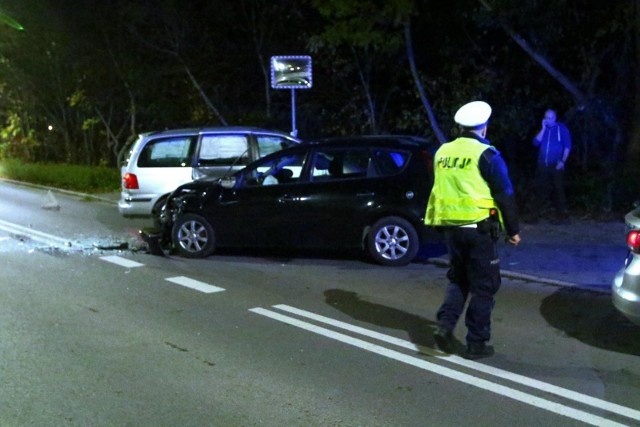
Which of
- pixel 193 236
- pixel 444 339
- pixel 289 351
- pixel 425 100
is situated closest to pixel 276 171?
pixel 193 236

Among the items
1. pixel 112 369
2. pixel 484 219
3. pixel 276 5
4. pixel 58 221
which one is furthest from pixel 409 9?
pixel 112 369

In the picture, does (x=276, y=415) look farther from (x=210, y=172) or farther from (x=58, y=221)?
(x=58, y=221)

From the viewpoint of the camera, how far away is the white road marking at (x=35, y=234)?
11922 millimetres

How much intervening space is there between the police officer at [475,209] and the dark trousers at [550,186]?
631cm

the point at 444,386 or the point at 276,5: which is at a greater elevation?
the point at 276,5

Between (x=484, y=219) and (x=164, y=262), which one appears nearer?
(x=484, y=219)

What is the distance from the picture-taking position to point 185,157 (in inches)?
507

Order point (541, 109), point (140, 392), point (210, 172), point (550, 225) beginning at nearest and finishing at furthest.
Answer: point (140, 392) < point (550, 225) < point (210, 172) < point (541, 109)

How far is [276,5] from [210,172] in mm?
7185

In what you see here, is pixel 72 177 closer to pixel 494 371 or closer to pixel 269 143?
pixel 269 143

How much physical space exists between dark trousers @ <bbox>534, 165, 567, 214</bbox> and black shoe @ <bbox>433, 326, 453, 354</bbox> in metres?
6.25

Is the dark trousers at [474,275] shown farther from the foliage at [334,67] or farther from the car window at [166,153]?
the car window at [166,153]

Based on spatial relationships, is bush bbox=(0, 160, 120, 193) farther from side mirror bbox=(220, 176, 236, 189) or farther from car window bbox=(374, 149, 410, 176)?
car window bbox=(374, 149, 410, 176)

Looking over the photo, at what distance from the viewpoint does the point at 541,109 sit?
15.7 metres
